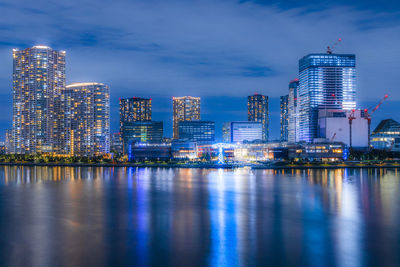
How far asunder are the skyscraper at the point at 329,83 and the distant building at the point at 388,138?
40.9 ft

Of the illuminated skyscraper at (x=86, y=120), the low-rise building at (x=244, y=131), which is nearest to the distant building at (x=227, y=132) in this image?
the low-rise building at (x=244, y=131)

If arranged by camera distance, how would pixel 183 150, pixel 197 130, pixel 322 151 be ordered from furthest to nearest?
1. pixel 197 130
2. pixel 183 150
3. pixel 322 151

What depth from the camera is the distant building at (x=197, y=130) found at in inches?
6560

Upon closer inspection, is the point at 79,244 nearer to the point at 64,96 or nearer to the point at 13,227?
the point at 13,227

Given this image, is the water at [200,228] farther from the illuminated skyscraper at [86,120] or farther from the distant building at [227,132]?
the distant building at [227,132]

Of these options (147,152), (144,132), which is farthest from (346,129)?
(144,132)

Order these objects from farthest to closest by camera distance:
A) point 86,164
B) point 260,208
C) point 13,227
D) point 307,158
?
Result: 1. point 307,158
2. point 86,164
3. point 260,208
4. point 13,227

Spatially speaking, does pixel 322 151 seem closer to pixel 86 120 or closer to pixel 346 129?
pixel 346 129

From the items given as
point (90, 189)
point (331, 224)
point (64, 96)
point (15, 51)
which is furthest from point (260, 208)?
point (15, 51)

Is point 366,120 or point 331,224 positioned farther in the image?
point 366,120

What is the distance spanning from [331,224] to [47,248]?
1525cm

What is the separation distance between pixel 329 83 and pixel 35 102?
4081 inches

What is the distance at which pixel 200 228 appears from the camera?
72.6 ft

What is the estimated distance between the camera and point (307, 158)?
10438 cm
